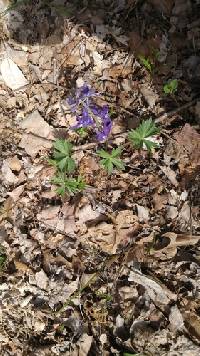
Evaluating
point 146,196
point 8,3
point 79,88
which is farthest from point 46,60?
point 146,196

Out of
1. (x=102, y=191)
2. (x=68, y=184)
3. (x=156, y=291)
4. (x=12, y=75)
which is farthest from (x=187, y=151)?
(x=12, y=75)

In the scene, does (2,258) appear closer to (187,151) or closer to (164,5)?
(187,151)

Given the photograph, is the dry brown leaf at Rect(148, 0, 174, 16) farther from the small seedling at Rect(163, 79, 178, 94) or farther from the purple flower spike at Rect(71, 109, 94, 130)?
the purple flower spike at Rect(71, 109, 94, 130)

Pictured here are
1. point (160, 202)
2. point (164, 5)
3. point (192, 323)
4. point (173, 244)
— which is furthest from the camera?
point (164, 5)

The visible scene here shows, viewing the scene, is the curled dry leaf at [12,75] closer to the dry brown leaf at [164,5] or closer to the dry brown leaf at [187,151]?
the dry brown leaf at [164,5]

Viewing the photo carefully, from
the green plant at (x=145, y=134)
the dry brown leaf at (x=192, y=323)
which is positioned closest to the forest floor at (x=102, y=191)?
the dry brown leaf at (x=192, y=323)

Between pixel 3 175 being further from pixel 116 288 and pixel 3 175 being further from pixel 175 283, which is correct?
pixel 175 283
